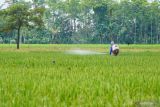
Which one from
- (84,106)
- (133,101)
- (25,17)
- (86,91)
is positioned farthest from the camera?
(25,17)

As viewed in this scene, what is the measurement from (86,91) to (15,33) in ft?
286

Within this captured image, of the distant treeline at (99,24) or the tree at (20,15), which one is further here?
the distant treeline at (99,24)

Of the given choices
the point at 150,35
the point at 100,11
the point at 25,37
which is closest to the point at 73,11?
the point at 100,11

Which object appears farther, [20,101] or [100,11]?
[100,11]

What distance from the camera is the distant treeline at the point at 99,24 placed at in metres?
89.3

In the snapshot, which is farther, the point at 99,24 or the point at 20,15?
the point at 99,24

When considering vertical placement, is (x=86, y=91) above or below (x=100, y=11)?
below

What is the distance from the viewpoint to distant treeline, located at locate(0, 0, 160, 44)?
293 ft

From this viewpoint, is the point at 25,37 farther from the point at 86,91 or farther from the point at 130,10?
the point at 86,91

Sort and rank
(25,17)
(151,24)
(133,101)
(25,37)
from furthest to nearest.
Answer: (25,37) → (151,24) → (25,17) → (133,101)

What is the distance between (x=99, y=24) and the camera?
9231 cm

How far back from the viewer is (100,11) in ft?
316

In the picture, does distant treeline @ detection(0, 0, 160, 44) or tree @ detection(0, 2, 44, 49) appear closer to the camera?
tree @ detection(0, 2, 44, 49)

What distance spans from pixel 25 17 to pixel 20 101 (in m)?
41.3
